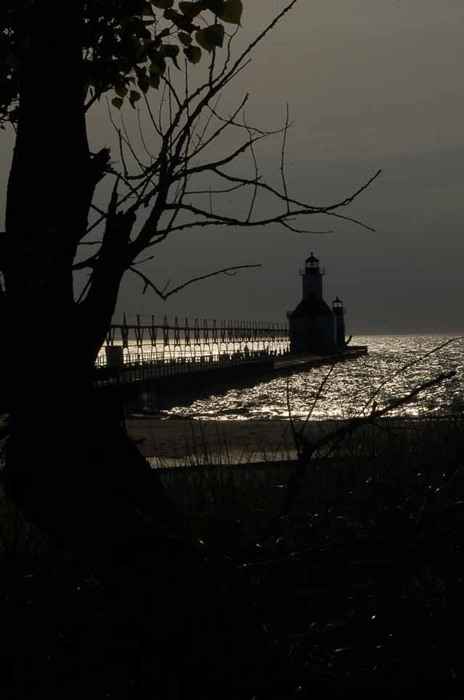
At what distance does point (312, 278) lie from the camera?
102 m

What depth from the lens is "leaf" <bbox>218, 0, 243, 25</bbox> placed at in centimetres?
328

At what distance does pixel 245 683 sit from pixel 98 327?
4.28 ft

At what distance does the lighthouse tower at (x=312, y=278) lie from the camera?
101500mm

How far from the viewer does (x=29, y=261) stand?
9.07 ft

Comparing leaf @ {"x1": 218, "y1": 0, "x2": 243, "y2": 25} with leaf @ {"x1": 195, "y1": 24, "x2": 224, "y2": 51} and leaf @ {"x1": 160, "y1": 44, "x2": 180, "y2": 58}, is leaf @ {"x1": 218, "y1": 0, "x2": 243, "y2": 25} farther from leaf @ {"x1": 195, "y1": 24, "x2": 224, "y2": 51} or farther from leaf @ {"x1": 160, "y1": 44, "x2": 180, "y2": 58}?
leaf @ {"x1": 160, "y1": 44, "x2": 180, "y2": 58}

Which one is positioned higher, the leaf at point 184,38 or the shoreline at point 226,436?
the leaf at point 184,38

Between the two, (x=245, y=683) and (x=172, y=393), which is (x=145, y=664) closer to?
(x=245, y=683)

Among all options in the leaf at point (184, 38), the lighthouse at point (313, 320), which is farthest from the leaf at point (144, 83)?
the lighthouse at point (313, 320)

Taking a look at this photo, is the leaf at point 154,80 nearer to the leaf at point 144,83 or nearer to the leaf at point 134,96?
the leaf at point 144,83

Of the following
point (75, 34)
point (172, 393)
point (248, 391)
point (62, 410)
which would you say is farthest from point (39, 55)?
point (248, 391)

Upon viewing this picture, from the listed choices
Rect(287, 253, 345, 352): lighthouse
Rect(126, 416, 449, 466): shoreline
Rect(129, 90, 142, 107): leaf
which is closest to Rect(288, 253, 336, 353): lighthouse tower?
Rect(287, 253, 345, 352): lighthouse

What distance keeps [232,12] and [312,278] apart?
99.4m

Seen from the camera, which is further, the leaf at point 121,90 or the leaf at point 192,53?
the leaf at point 121,90

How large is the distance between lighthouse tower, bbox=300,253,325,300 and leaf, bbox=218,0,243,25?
324ft
